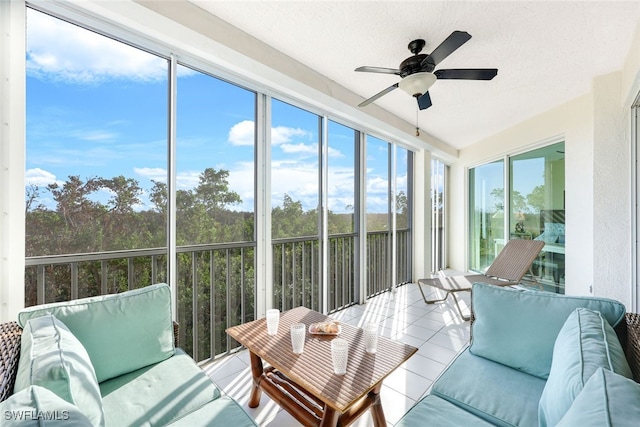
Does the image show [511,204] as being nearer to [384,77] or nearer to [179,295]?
[384,77]

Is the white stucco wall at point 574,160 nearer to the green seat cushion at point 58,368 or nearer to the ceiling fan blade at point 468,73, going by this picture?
the ceiling fan blade at point 468,73

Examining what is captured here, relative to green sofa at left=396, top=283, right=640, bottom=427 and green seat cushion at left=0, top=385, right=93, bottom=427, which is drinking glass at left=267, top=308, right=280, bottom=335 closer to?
green sofa at left=396, top=283, right=640, bottom=427

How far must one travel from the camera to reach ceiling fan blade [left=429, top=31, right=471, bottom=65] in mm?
1703

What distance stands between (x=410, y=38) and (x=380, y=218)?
253 cm

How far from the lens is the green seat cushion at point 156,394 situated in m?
1.17

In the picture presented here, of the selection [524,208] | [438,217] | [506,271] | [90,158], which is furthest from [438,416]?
[438,217]

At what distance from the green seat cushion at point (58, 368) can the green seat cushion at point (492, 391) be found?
1.43m

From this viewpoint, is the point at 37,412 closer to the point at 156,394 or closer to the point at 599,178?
the point at 156,394

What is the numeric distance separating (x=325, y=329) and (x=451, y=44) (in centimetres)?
200

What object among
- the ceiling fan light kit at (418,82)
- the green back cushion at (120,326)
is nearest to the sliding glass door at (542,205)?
the ceiling fan light kit at (418,82)

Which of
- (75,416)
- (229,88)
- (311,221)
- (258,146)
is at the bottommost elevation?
(75,416)

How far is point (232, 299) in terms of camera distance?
2664 millimetres

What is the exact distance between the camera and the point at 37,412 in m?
0.64

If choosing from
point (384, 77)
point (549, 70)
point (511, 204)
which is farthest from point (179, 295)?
point (511, 204)
